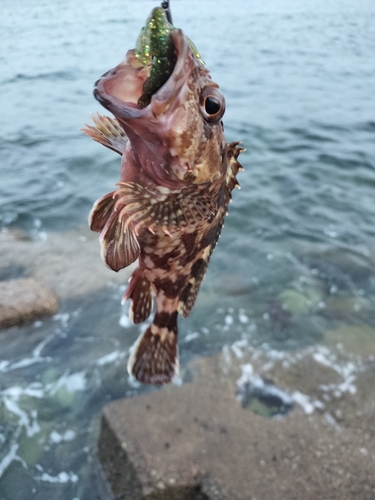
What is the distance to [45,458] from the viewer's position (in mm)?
5000

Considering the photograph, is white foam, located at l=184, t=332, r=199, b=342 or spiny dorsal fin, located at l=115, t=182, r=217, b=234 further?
white foam, located at l=184, t=332, r=199, b=342

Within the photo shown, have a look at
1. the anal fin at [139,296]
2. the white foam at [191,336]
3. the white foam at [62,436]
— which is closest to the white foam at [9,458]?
the white foam at [62,436]

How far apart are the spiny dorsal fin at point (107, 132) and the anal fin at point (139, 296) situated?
75 cm

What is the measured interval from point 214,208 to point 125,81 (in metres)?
0.70

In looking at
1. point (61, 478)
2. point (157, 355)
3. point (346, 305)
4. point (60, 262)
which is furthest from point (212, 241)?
point (60, 262)

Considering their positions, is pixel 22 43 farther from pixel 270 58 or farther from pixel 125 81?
pixel 125 81

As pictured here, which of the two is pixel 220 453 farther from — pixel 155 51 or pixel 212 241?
pixel 155 51

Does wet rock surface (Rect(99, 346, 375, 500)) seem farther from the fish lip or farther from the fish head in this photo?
the fish lip

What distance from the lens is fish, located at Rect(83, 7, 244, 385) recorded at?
1.68m

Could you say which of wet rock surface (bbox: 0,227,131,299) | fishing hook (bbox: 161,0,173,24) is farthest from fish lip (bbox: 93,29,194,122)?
wet rock surface (bbox: 0,227,131,299)

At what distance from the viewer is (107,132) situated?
7.16 feet

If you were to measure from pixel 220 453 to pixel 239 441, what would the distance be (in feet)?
0.92

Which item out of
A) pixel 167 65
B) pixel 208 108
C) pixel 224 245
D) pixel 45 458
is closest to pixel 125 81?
pixel 167 65

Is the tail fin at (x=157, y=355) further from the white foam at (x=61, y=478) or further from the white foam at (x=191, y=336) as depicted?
the white foam at (x=191, y=336)
